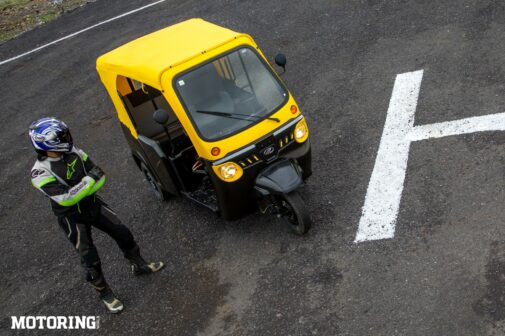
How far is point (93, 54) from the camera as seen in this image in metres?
13.6

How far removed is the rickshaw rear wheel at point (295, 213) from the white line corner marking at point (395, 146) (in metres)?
0.60

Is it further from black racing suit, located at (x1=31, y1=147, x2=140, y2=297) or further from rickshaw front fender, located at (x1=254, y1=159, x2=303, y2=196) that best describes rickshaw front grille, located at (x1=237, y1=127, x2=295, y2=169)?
black racing suit, located at (x1=31, y1=147, x2=140, y2=297)

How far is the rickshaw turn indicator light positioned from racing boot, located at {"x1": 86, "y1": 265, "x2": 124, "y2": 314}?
1.73m

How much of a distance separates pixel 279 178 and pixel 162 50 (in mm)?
2132

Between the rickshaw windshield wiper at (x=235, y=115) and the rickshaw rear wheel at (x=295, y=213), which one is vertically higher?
the rickshaw windshield wiper at (x=235, y=115)

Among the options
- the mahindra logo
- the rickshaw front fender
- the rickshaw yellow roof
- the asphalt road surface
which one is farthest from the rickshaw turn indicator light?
the rickshaw yellow roof

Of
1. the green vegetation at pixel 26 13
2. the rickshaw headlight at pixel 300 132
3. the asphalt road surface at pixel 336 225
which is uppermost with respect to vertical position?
the rickshaw headlight at pixel 300 132

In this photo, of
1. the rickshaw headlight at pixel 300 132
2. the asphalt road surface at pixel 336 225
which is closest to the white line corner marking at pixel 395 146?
the asphalt road surface at pixel 336 225

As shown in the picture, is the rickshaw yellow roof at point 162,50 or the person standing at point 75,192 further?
the rickshaw yellow roof at point 162,50

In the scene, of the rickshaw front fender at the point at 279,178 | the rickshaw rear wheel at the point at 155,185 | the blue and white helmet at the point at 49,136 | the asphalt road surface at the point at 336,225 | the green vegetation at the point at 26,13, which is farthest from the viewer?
the green vegetation at the point at 26,13

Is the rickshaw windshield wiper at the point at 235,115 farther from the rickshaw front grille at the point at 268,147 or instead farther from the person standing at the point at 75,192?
the person standing at the point at 75,192

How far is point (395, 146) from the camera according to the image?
723 cm

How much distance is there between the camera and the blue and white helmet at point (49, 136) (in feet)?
18.0

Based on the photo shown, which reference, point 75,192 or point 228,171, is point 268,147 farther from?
point 75,192
